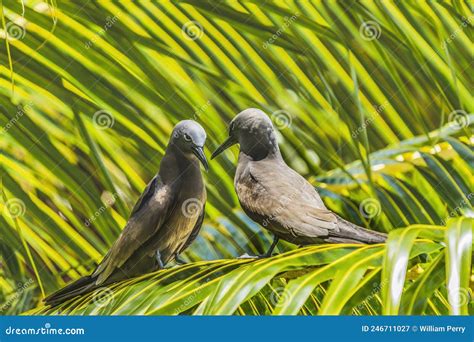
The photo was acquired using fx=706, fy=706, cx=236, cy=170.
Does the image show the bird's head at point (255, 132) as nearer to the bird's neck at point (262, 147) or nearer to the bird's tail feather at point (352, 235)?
the bird's neck at point (262, 147)

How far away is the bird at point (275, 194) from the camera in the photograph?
6.19ft

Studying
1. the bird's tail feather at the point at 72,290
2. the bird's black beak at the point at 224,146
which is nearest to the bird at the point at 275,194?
the bird's black beak at the point at 224,146

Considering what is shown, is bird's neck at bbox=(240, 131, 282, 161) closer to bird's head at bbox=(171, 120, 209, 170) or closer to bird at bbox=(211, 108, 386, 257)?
bird at bbox=(211, 108, 386, 257)

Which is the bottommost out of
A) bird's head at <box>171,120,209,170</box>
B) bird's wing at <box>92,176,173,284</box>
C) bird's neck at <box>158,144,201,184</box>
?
bird's wing at <box>92,176,173,284</box>

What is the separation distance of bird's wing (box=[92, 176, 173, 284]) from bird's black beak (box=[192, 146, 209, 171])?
0.44ft

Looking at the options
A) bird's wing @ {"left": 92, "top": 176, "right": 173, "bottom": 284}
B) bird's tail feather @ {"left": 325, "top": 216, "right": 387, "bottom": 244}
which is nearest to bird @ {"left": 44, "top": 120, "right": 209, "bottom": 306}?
bird's wing @ {"left": 92, "top": 176, "right": 173, "bottom": 284}

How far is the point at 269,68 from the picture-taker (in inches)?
84.9

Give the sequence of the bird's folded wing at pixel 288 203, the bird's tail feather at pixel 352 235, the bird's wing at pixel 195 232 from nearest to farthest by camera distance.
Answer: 1. the bird's tail feather at pixel 352 235
2. the bird's folded wing at pixel 288 203
3. the bird's wing at pixel 195 232

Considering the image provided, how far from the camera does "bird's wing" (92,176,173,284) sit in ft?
6.52

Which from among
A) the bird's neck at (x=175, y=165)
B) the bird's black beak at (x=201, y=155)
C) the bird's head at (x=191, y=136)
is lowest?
the bird's neck at (x=175, y=165)

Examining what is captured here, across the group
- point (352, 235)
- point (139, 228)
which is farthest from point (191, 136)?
point (352, 235)

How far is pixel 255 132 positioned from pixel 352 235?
43cm

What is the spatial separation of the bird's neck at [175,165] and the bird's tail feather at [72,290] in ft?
1.15

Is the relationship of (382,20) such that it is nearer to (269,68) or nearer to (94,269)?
(269,68)
